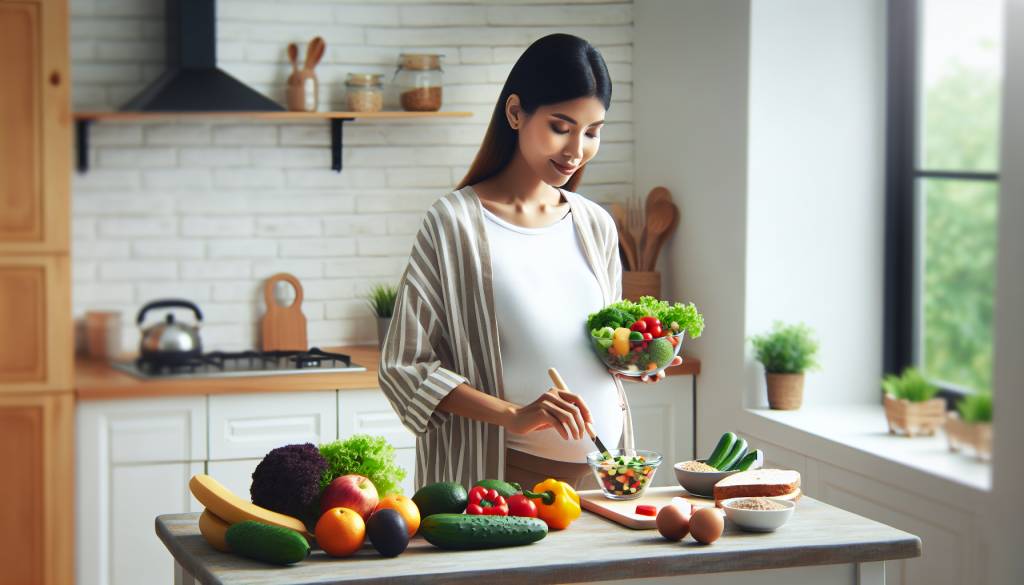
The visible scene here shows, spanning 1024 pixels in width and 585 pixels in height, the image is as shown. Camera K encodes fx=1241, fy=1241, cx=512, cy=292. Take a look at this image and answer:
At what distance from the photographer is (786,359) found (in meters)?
3.87

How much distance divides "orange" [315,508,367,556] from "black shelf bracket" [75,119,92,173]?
2.85m

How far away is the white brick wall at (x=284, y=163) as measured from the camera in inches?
175

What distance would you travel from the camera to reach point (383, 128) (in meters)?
4.72

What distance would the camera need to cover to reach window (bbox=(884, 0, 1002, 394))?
352 centimetres

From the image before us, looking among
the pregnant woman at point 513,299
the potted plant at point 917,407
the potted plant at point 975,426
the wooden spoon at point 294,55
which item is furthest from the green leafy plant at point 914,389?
the wooden spoon at point 294,55

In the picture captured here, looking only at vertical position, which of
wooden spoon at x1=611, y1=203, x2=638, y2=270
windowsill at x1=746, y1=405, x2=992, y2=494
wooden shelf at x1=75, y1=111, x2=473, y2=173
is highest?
wooden shelf at x1=75, y1=111, x2=473, y2=173

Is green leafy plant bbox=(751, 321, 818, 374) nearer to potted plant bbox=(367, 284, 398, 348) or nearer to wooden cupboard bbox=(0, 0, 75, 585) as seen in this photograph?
potted plant bbox=(367, 284, 398, 348)

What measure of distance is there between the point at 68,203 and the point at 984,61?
2.81 metres

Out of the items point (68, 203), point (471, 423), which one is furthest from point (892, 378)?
point (68, 203)

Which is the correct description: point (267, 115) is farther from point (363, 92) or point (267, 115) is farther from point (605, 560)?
point (605, 560)

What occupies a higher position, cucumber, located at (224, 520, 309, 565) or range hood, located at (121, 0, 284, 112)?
range hood, located at (121, 0, 284, 112)

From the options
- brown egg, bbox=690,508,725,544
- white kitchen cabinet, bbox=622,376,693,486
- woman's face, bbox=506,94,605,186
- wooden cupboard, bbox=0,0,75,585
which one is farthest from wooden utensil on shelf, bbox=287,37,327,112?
brown egg, bbox=690,508,725,544

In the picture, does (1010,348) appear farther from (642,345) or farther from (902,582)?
(642,345)

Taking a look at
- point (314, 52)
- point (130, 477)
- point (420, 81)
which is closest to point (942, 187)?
point (420, 81)
